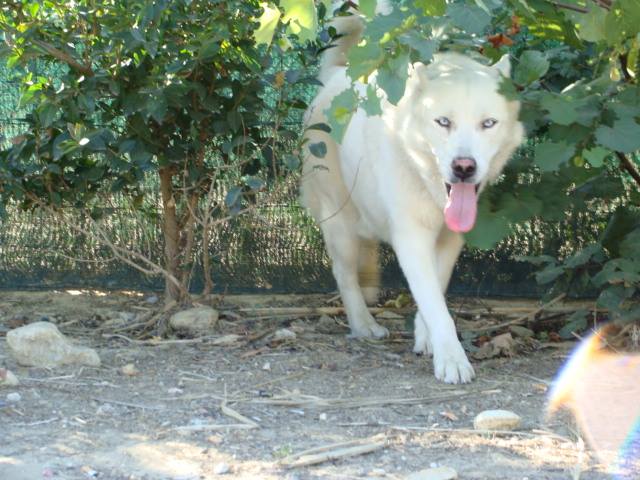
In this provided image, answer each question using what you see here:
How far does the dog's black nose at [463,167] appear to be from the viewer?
356 centimetres

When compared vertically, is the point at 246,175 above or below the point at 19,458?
above

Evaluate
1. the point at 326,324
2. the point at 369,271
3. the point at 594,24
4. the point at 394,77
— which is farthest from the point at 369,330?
the point at 394,77

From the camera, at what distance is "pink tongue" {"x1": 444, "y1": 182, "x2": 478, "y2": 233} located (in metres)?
3.66

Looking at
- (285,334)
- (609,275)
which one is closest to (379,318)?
(285,334)

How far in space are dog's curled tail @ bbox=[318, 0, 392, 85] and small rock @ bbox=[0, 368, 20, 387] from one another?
186 cm

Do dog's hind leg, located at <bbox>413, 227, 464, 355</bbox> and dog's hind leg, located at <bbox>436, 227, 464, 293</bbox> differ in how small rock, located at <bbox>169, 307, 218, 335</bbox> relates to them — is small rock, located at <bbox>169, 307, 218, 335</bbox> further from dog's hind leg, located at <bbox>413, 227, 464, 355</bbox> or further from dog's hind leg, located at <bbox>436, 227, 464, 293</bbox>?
dog's hind leg, located at <bbox>436, 227, 464, 293</bbox>

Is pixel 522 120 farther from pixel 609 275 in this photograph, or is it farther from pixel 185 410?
pixel 185 410

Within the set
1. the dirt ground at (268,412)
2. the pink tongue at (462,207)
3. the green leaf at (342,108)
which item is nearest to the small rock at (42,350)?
the dirt ground at (268,412)

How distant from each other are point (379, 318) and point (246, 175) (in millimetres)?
1150

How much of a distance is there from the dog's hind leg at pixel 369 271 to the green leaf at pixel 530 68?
1.61 m

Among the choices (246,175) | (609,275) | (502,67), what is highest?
(502,67)

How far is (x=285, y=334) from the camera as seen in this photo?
4.30 meters

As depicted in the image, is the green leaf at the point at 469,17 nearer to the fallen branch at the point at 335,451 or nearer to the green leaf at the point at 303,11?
the green leaf at the point at 303,11

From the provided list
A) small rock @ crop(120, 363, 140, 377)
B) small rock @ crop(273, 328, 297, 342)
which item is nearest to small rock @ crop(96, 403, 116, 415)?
small rock @ crop(120, 363, 140, 377)
